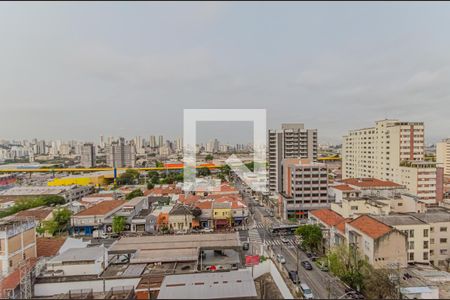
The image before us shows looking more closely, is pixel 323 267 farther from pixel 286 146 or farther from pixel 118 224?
pixel 286 146

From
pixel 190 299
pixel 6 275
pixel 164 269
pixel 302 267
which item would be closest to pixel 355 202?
pixel 302 267

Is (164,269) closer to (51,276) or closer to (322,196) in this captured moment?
(51,276)

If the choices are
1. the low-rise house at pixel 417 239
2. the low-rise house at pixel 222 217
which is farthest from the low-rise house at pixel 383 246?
the low-rise house at pixel 222 217

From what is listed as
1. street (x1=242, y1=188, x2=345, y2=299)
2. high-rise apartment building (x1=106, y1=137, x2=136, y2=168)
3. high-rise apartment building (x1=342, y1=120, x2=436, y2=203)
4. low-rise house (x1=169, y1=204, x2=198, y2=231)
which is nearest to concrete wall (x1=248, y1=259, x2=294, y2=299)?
street (x1=242, y1=188, x2=345, y2=299)

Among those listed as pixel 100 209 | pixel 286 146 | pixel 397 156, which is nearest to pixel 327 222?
pixel 286 146

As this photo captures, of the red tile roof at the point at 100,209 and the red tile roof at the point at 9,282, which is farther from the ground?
the red tile roof at the point at 9,282

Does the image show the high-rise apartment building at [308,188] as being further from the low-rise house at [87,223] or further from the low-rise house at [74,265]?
the low-rise house at [74,265]

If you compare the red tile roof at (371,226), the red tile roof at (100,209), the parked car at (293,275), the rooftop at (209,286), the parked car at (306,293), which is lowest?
the parked car at (293,275)
